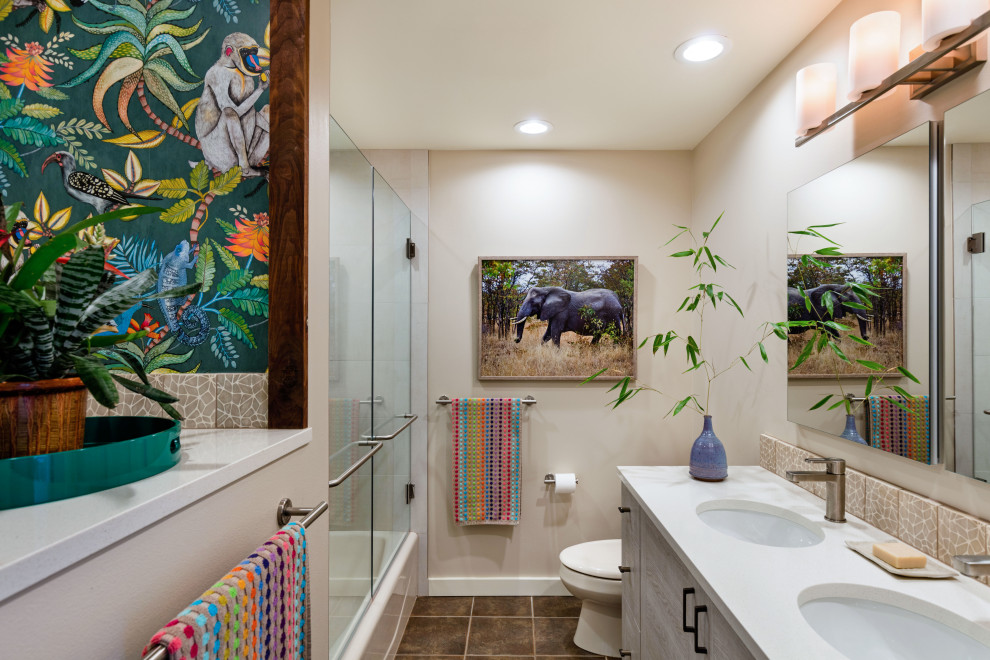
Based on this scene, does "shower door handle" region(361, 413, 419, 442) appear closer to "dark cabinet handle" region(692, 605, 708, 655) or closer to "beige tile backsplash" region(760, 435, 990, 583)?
"dark cabinet handle" region(692, 605, 708, 655)

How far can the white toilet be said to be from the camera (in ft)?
7.25

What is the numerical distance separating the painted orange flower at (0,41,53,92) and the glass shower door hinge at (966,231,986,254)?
6.36 ft

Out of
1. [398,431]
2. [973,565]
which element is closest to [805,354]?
[973,565]

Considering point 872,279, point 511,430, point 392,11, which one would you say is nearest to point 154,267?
point 392,11

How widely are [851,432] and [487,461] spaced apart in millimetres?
1695

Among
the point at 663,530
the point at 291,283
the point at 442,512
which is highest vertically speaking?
the point at 291,283

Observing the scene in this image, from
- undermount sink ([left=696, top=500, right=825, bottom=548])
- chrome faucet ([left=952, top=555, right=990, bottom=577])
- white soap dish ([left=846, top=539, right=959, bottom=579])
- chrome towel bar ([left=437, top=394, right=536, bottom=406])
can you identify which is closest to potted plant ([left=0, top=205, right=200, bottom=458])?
chrome faucet ([left=952, top=555, right=990, bottom=577])

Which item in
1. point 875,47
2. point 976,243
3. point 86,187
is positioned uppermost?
point 875,47

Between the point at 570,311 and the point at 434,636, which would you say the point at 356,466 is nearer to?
the point at 434,636

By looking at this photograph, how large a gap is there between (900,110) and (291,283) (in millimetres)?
1566

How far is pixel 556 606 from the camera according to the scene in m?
2.71

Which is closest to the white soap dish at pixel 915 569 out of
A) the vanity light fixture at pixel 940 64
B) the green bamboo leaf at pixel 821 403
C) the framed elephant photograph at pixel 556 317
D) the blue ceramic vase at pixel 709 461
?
the green bamboo leaf at pixel 821 403

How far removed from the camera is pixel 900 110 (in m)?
1.35

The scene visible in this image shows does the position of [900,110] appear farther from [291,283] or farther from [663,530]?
[291,283]
